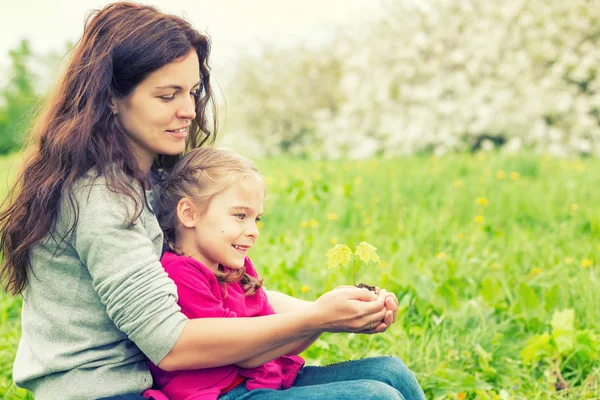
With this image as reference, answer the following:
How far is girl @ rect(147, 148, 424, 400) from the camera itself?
173 centimetres

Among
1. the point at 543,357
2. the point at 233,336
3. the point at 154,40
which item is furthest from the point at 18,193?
the point at 543,357

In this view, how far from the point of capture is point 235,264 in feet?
6.07

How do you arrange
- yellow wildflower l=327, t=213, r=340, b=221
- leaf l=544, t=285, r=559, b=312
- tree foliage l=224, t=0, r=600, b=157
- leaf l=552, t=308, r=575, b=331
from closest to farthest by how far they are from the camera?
1. leaf l=552, t=308, r=575, b=331
2. leaf l=544, t=285, r=559, b=312
3. yellow wildflower l=327, t=213, r=340, b=221
4. tree foliage l=224, t=0, r=600, b=157

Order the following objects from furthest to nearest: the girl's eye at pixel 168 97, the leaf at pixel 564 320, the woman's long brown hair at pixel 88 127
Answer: the leaf at pixel 564 320, the girl's eye at pixel 168 97, the woman's long brown hair at pixel 88 127

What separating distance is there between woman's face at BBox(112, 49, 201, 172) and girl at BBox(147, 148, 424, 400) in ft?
0.34

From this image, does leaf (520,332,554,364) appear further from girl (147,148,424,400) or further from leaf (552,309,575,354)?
girl (147,148,424,400)

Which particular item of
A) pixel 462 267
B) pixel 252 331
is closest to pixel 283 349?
pixel 252 331

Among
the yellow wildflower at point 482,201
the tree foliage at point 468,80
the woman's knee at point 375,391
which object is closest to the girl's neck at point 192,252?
the woman's knee at point 375,391

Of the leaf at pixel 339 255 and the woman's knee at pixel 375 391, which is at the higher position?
the leaf at pixel 339 255

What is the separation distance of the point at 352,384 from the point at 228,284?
0.42m

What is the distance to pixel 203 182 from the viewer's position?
1857 mm

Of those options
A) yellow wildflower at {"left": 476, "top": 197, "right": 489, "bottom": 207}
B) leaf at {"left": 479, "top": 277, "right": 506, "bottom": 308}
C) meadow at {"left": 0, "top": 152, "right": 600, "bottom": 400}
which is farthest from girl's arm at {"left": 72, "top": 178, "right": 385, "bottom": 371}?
yellow wildflower at {"left": 476, "top": 197, "right": 489, "bottom": 207}

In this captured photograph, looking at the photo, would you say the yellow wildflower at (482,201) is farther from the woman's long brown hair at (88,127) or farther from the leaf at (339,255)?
the woman's long brown hair at (88,127)

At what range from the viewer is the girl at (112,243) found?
5.30ft
